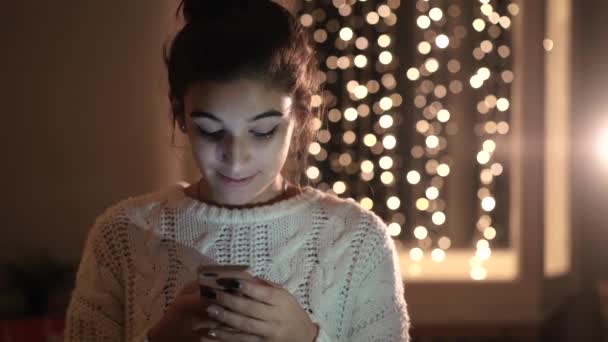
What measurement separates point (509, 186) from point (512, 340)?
49cm

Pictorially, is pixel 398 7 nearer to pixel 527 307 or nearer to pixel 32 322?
pixel 527 307

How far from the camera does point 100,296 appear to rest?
1.01 m

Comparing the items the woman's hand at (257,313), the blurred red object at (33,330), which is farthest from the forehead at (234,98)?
the blurred red object at (33,330)

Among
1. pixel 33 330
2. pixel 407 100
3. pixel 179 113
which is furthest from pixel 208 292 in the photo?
pixel 407 100

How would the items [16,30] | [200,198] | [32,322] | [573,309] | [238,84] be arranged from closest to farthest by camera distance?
[238,84]
[200,198]
[32,322]
[16,30]
[573,309]

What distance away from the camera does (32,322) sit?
6.45ft

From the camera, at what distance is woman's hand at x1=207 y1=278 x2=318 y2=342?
0.85m

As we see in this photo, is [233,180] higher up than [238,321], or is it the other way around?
[233,180]

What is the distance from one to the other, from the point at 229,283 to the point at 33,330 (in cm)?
131

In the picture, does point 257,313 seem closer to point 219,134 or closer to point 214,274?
point 214,274

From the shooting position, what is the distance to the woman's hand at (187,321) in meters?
0.86

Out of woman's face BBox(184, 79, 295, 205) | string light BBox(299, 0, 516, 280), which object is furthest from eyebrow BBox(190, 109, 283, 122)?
string light BBox(299, 0, 516, 280)

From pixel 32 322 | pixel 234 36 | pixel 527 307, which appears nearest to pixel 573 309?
pixel 527 307

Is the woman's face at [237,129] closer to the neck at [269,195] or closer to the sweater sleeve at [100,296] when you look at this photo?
the neck at [269,195]
